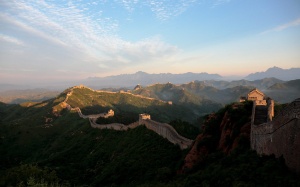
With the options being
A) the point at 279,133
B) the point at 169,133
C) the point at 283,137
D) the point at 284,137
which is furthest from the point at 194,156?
the point at 169,133

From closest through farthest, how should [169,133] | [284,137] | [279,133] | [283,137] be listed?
[284,137]
[283,137]
[279,133]
[169,133]

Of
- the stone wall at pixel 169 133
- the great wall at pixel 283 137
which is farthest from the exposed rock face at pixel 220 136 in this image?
the stone wall at pixel 169 133

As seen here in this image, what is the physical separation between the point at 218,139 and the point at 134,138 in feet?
76.8

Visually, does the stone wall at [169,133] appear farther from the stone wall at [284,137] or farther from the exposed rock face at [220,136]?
the stone wall at [284,137]

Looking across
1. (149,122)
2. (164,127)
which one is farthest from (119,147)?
(164,127)

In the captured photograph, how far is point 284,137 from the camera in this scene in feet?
47.0

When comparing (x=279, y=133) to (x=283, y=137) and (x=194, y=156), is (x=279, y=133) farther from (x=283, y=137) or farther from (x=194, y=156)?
(x=194, y=156)

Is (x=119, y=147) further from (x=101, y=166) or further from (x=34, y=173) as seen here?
(x=34, y=173)

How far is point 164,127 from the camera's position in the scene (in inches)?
1580

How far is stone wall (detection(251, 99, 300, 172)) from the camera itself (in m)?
13.1

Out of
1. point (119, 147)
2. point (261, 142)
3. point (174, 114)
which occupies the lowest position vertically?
point (174, 114)

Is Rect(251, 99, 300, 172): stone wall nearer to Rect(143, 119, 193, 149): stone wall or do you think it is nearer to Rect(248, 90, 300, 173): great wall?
Rect(248, 90, 300, 173): great wall

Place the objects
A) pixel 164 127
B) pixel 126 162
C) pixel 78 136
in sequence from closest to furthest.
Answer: pixel 126 162 < pixel 164 127 < pixel 78 136

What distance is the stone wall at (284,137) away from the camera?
13117 millimetres
